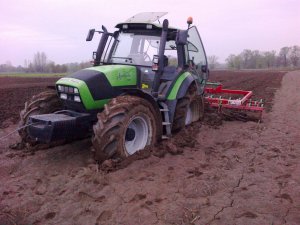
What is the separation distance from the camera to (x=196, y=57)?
8.02 metres

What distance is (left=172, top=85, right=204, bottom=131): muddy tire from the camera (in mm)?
6889

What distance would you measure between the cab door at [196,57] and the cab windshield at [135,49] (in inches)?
43.8

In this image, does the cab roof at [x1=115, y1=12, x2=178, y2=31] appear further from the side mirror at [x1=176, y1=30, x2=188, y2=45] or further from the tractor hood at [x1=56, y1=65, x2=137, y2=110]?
the tractor hood at [x1=56, y1=65, x2=137, y2=110]

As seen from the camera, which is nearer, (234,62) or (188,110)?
(188,110)

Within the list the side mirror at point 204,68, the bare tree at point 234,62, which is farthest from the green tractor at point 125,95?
the bare tree at point 234,62

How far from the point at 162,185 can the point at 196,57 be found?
4185mm

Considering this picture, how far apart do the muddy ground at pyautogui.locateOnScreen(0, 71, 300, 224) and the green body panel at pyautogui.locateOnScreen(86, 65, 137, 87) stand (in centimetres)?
127

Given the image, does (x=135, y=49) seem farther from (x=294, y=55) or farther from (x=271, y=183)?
(x=294, y=55)

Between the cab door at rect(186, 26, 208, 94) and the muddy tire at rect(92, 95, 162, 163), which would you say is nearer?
the muddy tire at rect(92, 95, 162, 163)

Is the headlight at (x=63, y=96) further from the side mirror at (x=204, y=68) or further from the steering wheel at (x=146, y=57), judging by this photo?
the side mirror at (x=204, y=68)

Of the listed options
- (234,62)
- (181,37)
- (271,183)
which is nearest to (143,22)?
(181,37)

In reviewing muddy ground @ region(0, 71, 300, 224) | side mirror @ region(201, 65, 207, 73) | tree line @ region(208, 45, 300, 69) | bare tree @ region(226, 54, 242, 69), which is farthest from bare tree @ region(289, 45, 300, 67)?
muddy ground @ region(0, 71, 300, 224)

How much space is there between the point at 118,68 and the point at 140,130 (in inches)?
44.0

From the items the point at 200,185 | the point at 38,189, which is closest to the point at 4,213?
the point at 38,189
